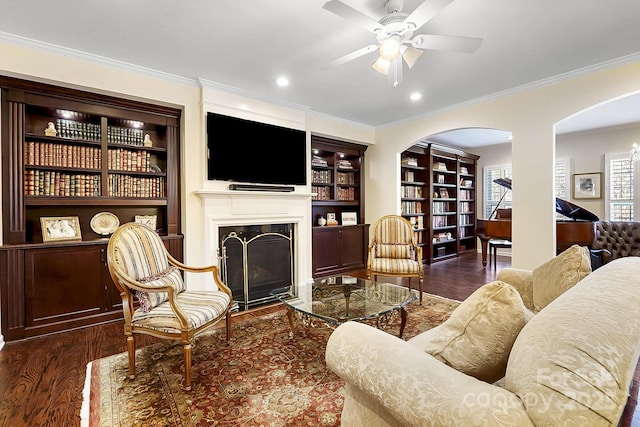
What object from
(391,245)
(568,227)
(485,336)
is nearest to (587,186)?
(568,227)

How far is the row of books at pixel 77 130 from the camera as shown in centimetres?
295

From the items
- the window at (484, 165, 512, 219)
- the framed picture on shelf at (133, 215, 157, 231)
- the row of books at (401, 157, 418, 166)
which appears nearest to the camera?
the framed picture on shelf at (133, 215, 157, 231)

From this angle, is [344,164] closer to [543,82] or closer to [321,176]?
[321,176]

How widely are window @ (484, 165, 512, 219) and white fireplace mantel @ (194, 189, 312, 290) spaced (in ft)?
16.7

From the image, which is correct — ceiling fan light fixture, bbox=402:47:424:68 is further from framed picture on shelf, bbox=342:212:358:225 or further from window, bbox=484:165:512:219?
window, bbox=484:165:512:219

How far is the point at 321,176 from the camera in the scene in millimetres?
4984

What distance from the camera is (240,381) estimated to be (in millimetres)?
1937

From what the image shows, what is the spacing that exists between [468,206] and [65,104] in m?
7.63

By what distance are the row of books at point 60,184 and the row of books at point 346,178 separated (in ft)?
11.0

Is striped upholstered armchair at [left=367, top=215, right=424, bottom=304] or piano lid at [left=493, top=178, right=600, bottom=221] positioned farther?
piano lid at [left=493, top=178, right=600, bottom=221]

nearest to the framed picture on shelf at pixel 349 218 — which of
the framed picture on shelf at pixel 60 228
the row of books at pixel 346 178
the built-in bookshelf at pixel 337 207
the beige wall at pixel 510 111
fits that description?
the built-in bookshelf at pixel 337 207

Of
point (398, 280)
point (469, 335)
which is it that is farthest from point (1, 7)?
point (398, 280)

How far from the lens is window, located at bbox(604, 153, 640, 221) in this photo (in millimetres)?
5235

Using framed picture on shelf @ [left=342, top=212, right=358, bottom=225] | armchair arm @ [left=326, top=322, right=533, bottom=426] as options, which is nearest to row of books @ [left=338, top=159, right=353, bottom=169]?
framed picture on shelf @ [left=342, top=212, right=358, bottom=225]
